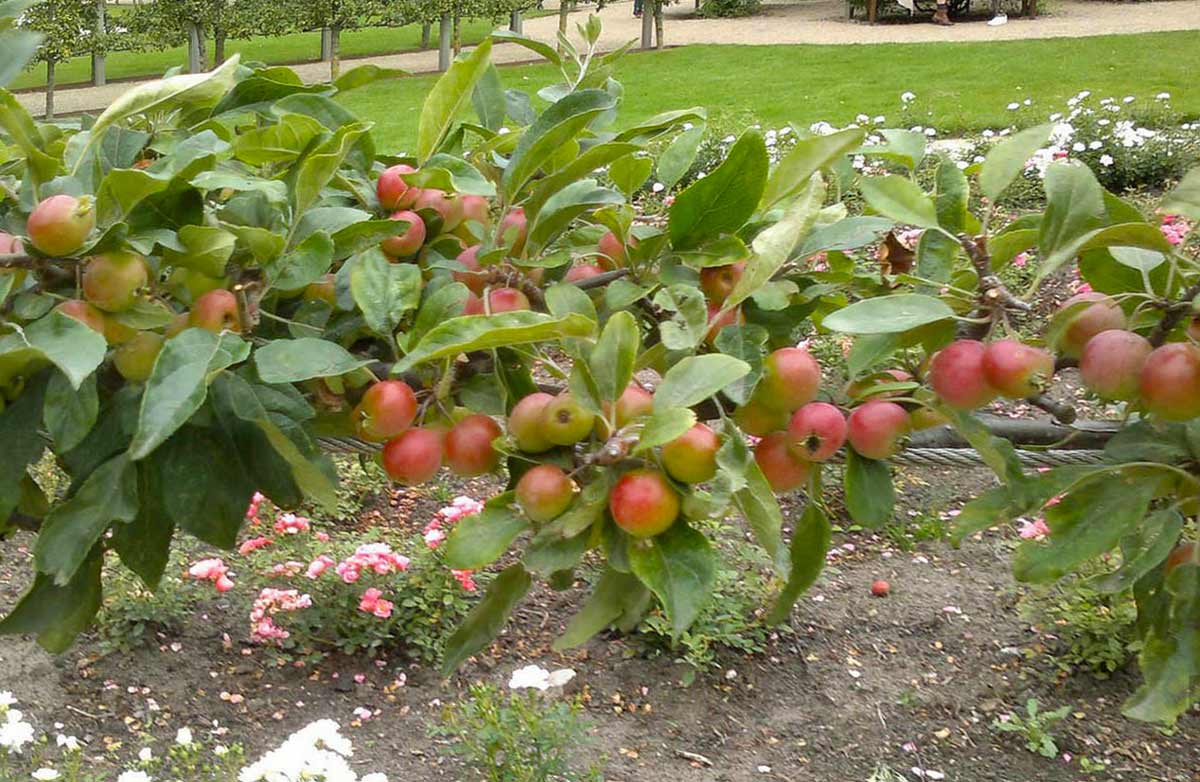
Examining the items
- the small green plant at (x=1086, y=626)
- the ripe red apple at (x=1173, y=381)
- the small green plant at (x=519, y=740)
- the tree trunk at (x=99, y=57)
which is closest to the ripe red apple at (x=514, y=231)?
the ripe red apple at (x=1173, y=381)

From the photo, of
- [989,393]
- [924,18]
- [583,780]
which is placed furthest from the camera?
[924,18]

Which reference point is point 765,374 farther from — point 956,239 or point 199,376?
point 199,376

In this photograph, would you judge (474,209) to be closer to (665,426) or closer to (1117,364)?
(665,426)

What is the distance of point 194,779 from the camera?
281 cm

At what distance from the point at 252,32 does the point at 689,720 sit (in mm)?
14081

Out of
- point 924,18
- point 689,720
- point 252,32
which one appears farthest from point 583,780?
point 924,18

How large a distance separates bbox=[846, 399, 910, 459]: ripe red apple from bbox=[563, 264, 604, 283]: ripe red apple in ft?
0.74

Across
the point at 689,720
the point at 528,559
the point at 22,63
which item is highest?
the point at 22,63

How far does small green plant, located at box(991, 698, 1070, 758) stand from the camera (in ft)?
9.41

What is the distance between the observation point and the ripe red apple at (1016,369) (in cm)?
74

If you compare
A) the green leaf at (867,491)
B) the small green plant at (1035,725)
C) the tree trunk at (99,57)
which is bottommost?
the small green plant at (1035,725)

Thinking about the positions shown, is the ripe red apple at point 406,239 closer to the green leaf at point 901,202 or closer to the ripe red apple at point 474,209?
the ripe red apple at point 474,209

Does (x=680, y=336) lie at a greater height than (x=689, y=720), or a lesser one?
greater

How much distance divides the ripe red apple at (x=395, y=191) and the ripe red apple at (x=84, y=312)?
0.25m
